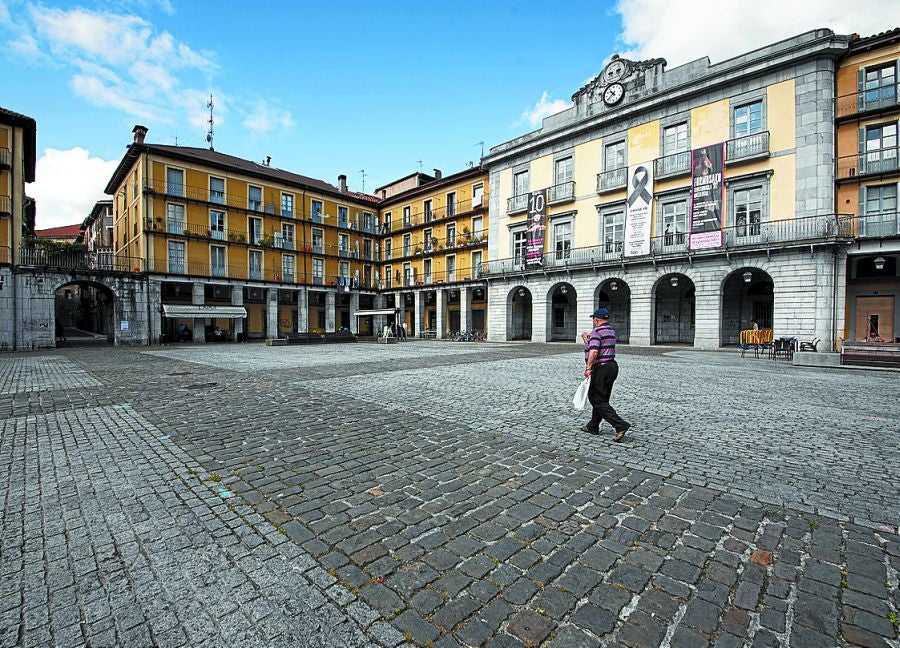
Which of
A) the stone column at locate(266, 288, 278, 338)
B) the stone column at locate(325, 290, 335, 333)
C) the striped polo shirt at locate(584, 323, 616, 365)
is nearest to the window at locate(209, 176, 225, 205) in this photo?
the stone column at locate(266, 288, 278, 338)

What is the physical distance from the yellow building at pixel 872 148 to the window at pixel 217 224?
39236 mm

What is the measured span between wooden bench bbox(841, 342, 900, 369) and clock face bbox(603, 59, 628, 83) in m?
20.4

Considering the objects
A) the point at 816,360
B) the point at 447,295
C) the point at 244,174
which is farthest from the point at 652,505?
the point at 244,174

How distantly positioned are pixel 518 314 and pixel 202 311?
78.3 ft

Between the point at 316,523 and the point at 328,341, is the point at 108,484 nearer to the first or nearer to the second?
the point at 316,523

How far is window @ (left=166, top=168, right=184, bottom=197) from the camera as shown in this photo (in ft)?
103

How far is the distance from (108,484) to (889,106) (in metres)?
29.3

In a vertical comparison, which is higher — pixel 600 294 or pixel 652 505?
pixel 600 294

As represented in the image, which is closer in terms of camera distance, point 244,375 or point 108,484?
point 108,484

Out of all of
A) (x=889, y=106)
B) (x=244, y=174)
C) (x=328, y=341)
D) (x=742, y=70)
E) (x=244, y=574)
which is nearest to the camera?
(x=244, y=574)

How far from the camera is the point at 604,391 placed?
512cm

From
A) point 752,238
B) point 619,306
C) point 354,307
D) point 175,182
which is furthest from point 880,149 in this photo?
point 175,182

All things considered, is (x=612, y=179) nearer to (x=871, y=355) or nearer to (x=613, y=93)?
(x=613, y=93)

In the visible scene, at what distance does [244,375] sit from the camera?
11195 mm
